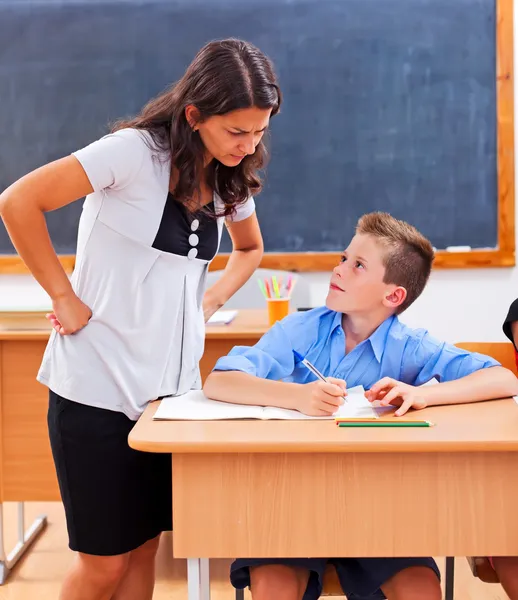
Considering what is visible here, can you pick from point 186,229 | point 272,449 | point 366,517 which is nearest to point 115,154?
point 186,229

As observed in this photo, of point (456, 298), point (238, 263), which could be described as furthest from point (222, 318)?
point (456, 298)

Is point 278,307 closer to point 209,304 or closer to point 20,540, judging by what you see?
point 209,304

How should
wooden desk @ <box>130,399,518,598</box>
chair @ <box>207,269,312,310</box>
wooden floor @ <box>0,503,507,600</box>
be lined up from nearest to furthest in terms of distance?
wooden desk @ <box>130,399,518,598</box> → wooden floor @ <box>0,503,507,600</box> → chair @ <box>207,269,312,310</box>

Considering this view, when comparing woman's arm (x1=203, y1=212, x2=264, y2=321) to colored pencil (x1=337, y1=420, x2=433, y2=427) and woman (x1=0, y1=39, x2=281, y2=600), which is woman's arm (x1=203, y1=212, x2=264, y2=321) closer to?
woman (x1=0, y1=39, x2=281, y2=600)

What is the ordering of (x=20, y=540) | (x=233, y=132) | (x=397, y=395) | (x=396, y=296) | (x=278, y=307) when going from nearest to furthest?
(x=397, y=395) < (x=233, y=132) < (x=396, y=296) < (x=278, y=307) < (x=20, y=540)

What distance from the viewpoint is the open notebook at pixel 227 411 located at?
50.9 inches

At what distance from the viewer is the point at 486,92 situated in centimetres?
355

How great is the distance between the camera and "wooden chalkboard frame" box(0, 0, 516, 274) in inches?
139

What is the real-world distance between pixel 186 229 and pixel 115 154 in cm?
21

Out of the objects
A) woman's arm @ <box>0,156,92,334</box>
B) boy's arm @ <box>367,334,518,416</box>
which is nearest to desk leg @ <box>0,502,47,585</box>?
woman's arm @ <box>0,156,92,334</box>

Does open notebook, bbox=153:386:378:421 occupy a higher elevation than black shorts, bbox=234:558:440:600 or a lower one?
higher

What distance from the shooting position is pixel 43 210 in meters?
1.40

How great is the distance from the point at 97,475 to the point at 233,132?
2.35 feet

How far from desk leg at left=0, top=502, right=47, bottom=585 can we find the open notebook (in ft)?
4.25
